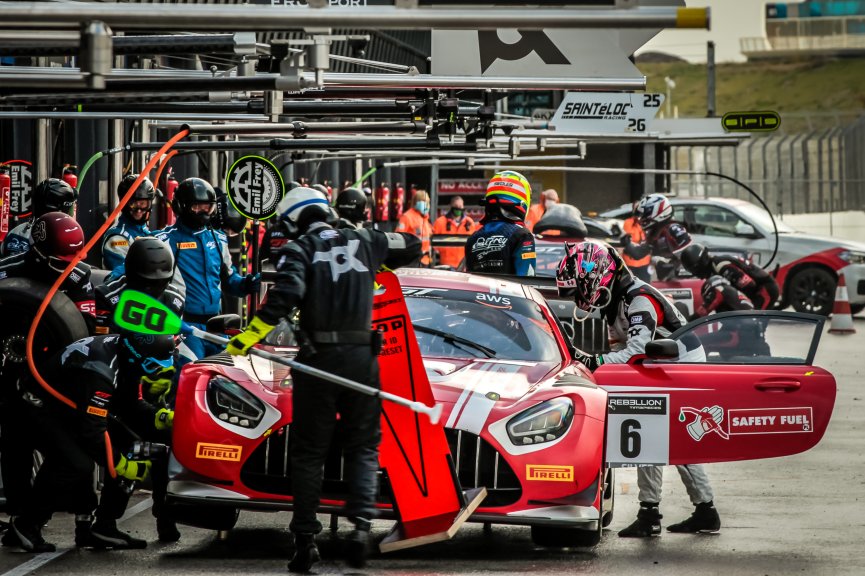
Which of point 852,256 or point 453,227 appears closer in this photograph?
point 852,256

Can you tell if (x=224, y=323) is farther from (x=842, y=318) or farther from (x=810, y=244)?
(x=810, y=244)

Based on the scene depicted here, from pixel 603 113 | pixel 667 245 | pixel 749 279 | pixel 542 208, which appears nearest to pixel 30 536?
pixel 603 113

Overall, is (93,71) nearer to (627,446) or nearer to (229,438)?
(229,438)

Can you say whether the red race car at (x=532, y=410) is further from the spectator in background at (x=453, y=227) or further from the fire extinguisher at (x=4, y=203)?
the spectator in background at (x=453, y=227)

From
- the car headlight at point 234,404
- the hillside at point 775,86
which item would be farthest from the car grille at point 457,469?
the hillside at point 775,86

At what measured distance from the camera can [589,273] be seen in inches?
374

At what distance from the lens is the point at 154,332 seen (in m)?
8.13

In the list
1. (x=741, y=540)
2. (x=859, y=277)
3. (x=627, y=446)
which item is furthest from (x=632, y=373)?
(x=859, y=277)

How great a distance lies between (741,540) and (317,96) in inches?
168

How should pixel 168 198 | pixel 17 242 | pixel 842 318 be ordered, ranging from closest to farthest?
pixel 17 242, pixel 168 198, pixel 842 318

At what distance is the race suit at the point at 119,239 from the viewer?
11.6 metres

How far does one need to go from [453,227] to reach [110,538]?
64.1 feet

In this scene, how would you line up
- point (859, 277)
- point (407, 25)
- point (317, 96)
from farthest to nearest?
1. point (859, 277)
2. point (317, 96)
3. point (407, 25)

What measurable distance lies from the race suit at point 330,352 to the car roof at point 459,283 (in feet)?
5.39
